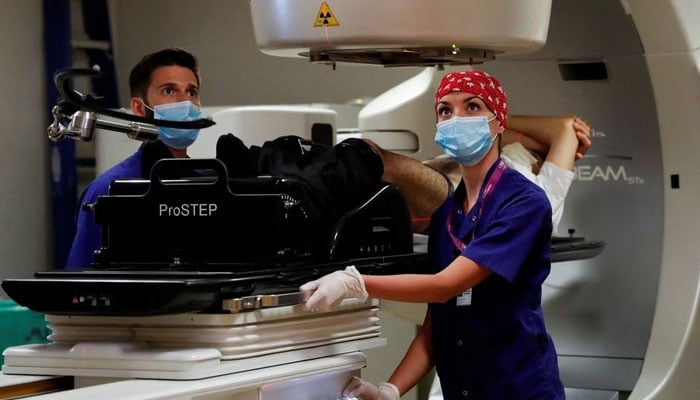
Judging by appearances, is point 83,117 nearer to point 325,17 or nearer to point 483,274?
point 325,17

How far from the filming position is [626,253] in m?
3.25

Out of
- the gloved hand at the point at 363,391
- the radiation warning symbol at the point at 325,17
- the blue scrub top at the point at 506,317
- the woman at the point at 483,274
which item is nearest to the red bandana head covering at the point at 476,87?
the woman at the point at 483,274

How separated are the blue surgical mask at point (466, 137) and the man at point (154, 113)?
1.98ft

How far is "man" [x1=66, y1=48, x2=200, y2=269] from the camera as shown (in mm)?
2453

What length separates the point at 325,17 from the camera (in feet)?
7.05

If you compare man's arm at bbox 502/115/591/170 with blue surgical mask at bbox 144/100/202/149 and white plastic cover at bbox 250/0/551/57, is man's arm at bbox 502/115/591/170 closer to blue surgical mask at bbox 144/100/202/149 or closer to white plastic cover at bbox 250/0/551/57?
white plastic cover at bbox 250/0/551/57

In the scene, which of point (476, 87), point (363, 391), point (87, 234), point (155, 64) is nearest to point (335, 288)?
point (363, 391)

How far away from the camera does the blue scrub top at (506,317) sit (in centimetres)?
216

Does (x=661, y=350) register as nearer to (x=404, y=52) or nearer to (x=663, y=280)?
(x=663, y=280)

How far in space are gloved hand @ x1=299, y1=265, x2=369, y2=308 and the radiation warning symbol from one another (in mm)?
482

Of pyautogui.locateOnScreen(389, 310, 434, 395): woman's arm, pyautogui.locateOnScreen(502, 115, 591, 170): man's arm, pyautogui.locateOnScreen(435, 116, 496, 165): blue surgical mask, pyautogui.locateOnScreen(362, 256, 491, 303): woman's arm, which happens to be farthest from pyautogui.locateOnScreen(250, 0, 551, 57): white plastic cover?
pyautogui.locateOnScreen(502, 115, 591, 170): man's arm

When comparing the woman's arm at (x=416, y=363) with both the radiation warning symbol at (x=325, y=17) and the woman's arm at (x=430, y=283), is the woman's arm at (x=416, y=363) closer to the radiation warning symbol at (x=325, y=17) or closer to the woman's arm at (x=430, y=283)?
the woman's arm at (x=430, y=283)

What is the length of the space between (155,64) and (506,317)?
0.99 meters

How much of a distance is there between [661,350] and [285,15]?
141 centimetres
